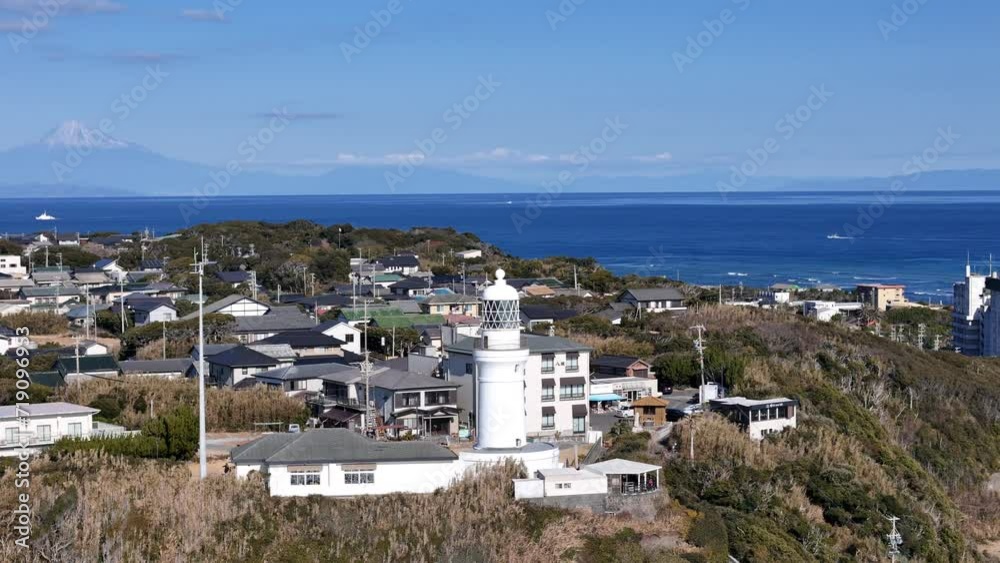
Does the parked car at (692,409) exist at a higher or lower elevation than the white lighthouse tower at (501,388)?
lower

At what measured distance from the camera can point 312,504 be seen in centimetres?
2284

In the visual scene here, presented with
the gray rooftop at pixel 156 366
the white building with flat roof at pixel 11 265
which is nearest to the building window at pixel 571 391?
the gray rooftop at pixel 156 366

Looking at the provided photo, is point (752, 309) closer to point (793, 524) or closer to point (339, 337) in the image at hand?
point (339, 337)

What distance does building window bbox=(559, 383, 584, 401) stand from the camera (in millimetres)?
31344

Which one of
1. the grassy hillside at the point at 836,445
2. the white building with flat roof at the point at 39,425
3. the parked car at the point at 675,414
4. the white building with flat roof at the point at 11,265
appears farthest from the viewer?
the white building with flat roof at the point at 11,265

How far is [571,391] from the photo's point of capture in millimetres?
31438

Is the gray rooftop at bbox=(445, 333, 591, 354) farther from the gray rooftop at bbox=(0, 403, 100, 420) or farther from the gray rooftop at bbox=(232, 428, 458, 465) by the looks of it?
the gray rooftop at bbox=(0, 403, 100, 420)

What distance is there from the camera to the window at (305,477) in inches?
915

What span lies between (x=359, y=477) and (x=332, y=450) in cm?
74

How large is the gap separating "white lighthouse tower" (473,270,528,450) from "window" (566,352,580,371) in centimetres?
684

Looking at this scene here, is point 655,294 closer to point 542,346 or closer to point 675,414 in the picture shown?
point 675,414

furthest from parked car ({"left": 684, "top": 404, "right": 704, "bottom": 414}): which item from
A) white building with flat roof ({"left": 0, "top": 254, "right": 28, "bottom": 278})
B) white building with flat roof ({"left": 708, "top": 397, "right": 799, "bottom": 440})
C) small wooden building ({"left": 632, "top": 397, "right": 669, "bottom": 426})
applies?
white building with flat roof ({"left": 0, "top": 254, "right": 28, "bottom": 278})

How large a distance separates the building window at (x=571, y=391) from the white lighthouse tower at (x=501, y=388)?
6.34m

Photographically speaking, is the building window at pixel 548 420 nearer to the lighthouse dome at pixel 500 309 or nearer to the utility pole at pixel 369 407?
the utility pole at pixel 369 407
